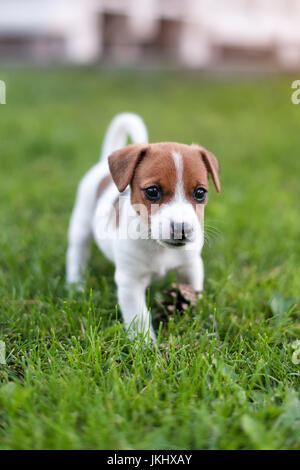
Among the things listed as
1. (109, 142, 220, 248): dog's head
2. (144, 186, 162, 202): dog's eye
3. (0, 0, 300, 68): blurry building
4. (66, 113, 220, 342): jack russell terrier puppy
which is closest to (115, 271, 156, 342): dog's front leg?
(66, 113, 220, 342): jack russell terrier puppy

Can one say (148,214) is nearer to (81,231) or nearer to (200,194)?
(200,194)

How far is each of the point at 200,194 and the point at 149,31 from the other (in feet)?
54.7

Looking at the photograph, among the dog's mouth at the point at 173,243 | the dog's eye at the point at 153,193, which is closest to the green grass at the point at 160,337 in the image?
the dog's mouth at the point at 173,243

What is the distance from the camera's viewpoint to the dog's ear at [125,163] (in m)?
2.61

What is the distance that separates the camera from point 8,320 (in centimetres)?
284

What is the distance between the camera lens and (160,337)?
261cm

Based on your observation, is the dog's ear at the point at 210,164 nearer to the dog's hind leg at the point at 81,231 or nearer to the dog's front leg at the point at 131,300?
the dog's front leg at the point at 131,300

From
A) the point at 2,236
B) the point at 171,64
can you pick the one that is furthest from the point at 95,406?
the point at 171,64

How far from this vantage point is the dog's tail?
344 cm

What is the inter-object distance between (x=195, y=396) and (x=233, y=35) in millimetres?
18780

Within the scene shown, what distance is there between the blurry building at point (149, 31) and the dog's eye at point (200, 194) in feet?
43.9

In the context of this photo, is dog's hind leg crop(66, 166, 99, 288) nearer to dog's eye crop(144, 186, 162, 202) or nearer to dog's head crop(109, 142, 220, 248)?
dog's head crop(109, 142, 220, 248)
